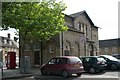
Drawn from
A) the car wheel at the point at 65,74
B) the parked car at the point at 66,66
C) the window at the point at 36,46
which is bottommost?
the car wheel at the point at 65,74

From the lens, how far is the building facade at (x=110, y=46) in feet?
269

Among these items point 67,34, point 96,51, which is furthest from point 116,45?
point 67,34

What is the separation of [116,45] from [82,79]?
65501 mm

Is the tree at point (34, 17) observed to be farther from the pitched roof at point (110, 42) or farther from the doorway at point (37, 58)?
the pitched roof at point (110, 42)

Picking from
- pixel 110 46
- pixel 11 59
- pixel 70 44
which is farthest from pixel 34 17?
pixel 110 46

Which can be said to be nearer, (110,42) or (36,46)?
(36,46)

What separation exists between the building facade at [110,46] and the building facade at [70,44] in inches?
1534

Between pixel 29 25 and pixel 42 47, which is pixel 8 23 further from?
pixel 42 47

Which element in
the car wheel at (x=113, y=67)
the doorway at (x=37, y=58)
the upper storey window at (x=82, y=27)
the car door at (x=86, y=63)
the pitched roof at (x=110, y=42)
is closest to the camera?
the car door at (x=86, y=63)

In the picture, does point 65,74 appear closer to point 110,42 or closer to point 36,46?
point 36,46

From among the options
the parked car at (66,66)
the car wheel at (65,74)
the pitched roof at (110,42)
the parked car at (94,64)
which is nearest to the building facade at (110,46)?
the pitched roof at (110,42)

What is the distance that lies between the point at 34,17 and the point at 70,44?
13.0m

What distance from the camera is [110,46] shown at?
276 ft

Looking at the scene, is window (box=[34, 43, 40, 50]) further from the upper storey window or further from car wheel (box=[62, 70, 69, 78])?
car wheel (box=[62, 70, 69, 78])
